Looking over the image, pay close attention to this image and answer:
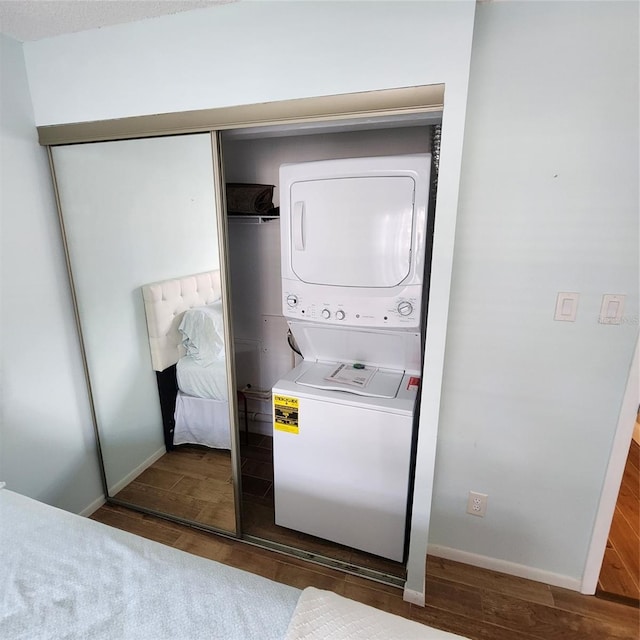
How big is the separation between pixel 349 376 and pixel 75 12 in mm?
1815

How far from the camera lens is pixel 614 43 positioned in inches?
47.7

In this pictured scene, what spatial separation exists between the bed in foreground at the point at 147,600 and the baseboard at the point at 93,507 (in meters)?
1.12

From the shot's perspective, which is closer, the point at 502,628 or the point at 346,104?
the point at 346,104

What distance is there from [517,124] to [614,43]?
35 centimetres

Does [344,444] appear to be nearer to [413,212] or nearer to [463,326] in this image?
[463,326]

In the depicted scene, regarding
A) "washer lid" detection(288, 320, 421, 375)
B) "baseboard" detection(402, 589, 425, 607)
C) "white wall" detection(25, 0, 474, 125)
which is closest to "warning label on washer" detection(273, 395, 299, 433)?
"washer lid" detection(288, 320, 421, 375)

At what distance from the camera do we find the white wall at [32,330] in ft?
5.26

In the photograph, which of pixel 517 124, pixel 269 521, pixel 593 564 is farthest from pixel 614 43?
pixel 269 521

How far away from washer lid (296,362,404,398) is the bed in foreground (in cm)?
82

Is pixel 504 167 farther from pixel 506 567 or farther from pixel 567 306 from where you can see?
pixel 506 567

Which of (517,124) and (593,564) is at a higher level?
(517,124)

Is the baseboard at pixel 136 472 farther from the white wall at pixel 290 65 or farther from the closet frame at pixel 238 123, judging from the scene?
the white wall at pixel 290 65

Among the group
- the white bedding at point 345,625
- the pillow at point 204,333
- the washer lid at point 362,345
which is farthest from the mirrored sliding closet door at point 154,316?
the white bedding at point 345,625

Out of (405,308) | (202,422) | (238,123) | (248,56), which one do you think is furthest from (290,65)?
(202,422)
